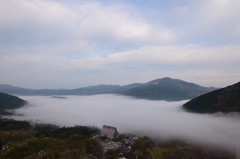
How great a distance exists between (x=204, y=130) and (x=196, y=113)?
24428 millimetres

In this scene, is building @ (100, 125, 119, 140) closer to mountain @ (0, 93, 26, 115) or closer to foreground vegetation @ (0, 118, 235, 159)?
foreground vegetation @ (0, 118, 235, 159)

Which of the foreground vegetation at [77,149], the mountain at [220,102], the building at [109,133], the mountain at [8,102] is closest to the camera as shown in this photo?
the foreground vegetation at [77,149]

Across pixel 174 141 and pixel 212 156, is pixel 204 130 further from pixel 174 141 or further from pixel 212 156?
pixel 212 156

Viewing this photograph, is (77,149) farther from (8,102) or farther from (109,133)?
(8,102)

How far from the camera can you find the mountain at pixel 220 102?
86.4 meters

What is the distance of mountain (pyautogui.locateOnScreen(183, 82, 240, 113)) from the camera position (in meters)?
86.4

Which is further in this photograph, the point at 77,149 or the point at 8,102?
the point at 8,102

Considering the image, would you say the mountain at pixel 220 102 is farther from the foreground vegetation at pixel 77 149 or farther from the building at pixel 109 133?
the building at pixel 109 133

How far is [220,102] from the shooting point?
3639 inches

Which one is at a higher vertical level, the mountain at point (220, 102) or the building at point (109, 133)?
the mountain at point (220, 102)

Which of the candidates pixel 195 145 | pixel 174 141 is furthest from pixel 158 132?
pixel 195 145

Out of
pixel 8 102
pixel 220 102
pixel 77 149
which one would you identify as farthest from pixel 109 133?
pixel 8 102

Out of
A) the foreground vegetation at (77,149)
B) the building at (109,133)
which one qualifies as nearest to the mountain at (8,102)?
the foreground vegetation at (77,149)

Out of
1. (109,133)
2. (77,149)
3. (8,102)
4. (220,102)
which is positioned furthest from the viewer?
(8,102)
